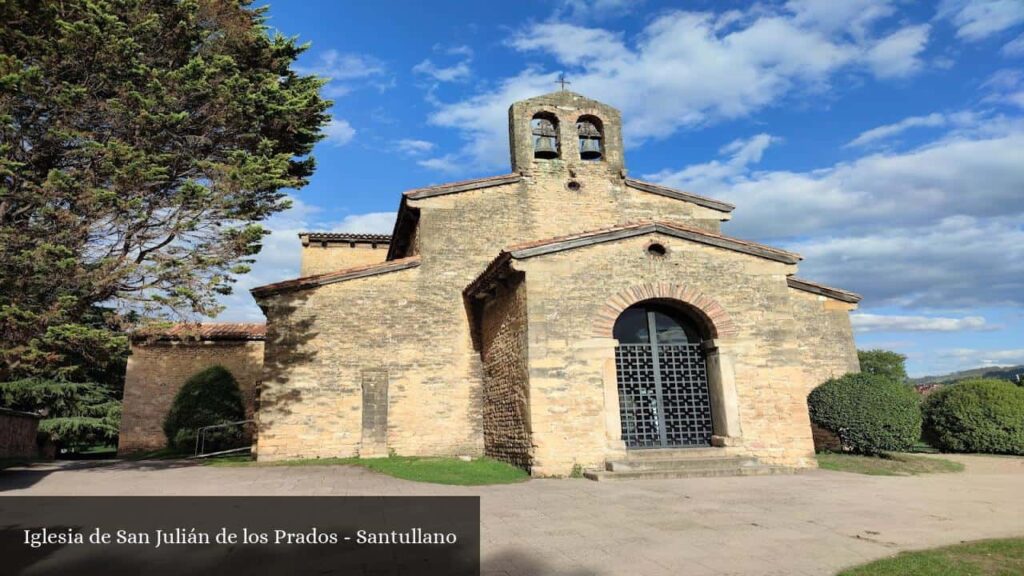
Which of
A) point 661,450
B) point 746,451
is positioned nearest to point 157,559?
point 661,450

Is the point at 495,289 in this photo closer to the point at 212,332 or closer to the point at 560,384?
the point at 560,384

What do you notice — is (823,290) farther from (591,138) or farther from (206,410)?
(206,410)

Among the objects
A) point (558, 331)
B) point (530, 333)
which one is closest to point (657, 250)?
point (558, 331)

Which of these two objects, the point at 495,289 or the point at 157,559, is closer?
the point at 157,559

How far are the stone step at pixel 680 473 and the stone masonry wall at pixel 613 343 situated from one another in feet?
1.52

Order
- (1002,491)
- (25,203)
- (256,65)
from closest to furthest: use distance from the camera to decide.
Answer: (1002,491), (25,203), (256,65)

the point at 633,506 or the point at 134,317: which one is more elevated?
the point at 134,317

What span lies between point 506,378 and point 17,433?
17.0 m

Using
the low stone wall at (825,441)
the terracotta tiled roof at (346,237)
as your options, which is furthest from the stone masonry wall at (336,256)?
the low stone wall at (825,441)

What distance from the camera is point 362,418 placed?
1373 cm

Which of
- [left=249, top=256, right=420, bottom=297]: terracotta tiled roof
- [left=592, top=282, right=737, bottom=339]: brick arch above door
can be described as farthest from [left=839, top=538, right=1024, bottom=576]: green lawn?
[left=249, top=256, right=420, bottom=297]: terracotta tiled roof

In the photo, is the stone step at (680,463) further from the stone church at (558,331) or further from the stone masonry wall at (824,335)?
the stone masonry wall at (824,335)

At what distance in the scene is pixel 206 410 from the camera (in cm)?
1741

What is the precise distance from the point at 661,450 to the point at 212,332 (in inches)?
624
